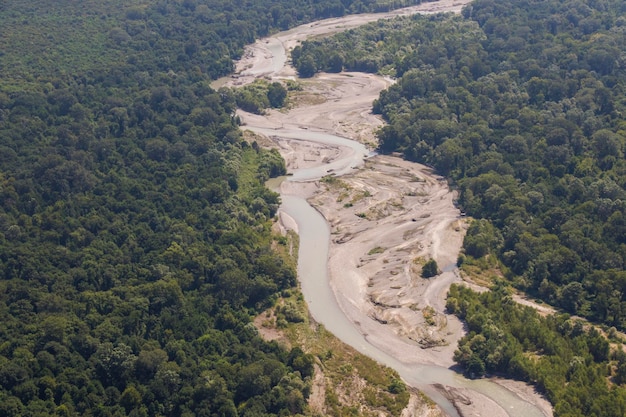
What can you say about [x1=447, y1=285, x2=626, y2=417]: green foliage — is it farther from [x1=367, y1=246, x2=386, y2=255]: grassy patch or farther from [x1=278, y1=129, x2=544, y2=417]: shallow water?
[x1=367, y1=246, x2=386, y2=255]: grassy patch

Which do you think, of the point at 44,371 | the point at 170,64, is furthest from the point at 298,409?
the point at 170,64

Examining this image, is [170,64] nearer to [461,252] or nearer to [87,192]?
[87,192]

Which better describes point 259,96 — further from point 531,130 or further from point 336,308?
point 336,308

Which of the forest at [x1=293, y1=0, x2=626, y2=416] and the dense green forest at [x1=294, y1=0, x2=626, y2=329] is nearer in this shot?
the forest at [x1=293, y1=0, x2=626, y2=416]

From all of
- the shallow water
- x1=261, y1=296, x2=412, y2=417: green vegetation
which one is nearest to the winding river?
the shallow water

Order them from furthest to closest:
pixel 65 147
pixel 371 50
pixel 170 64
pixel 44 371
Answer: pixel 371 50, pixel 170 64, pixel 65 147, pixel 44 371

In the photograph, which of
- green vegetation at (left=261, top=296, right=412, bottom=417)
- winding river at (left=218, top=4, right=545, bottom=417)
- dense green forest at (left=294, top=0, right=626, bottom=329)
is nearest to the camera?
green vegetation at (left=261, top=296, right=412, bottom=417)

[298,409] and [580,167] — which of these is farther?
[580,167]
